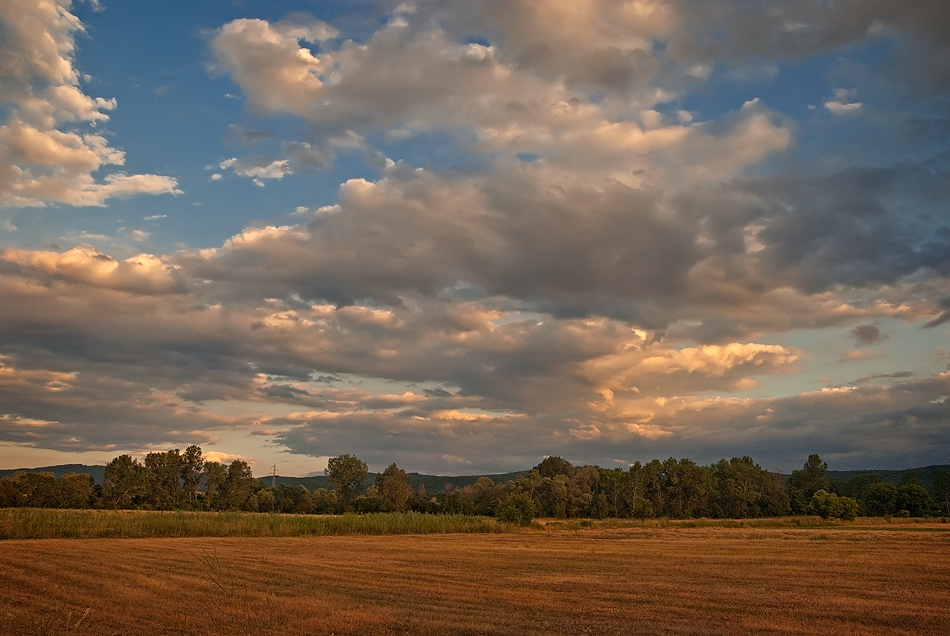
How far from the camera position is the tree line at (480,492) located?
113 meters

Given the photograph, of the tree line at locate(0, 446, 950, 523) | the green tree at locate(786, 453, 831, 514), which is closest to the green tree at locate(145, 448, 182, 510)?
the tree line at locate(0, 446, 950, 523)

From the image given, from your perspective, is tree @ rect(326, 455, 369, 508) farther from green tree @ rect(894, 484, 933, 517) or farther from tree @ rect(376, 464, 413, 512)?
green tree @ rect(894, 484, 933, 517)

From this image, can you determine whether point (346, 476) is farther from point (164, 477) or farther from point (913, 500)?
point (913, 500)

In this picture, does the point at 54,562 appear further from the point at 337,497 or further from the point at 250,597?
the point at 337,497

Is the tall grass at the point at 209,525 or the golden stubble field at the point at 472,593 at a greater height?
the golden stubble field at the point at 472,593

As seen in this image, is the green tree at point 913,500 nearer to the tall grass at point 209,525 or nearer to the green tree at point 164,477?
the tall grass at point 209,525

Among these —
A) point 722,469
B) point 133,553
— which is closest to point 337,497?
point 722,469

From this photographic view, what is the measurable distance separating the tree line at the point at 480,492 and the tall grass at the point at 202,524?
37.6 metres

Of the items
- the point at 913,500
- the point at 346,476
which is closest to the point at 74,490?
the point at 346,476

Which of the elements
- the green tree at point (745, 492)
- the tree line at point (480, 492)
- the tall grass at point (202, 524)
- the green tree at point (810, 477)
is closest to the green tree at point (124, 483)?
the tree line at point (480, 492)

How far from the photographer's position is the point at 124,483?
123 m

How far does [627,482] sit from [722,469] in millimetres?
26817

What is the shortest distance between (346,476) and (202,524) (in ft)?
264

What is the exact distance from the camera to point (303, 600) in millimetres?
17969
